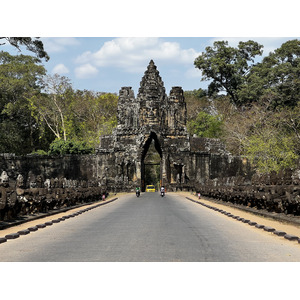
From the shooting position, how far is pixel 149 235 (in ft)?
41.9

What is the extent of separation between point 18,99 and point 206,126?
30.0 metres

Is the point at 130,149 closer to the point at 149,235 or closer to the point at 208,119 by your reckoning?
the point at 208,119

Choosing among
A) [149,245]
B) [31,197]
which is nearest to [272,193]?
[149,245]

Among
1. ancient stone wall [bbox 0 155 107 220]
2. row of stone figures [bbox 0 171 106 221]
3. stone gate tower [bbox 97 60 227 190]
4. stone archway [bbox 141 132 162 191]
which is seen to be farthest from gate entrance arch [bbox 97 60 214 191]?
row of stone figures [bbox 0 171 106 221]

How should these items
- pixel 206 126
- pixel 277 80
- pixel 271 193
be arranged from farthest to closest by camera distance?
1. pixel 206 126
2. pixel 277 80
3. pixel 271 193

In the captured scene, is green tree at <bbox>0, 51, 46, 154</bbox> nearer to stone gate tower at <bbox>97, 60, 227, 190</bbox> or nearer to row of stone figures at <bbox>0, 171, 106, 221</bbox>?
stone gate tower at <bbox>97, 60, 227, 190</bbox>

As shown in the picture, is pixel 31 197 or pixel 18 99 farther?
pixel 18 99

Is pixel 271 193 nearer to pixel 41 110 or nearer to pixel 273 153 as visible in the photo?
pixel 273 153

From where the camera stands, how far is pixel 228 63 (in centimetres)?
7894

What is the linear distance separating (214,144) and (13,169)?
25.2m

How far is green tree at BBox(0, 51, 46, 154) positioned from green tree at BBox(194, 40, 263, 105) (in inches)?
1061

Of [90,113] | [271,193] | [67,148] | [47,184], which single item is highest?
[90,113]

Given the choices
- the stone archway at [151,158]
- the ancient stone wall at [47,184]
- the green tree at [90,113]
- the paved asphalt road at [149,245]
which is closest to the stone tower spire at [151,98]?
the stone archway at [151,158]
